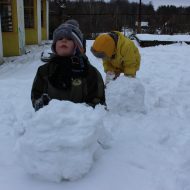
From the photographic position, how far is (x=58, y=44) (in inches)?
122

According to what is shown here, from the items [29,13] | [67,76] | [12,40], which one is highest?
[29,13]

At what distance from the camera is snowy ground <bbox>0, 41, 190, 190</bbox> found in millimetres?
2611

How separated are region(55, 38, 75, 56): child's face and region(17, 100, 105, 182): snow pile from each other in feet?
1.97

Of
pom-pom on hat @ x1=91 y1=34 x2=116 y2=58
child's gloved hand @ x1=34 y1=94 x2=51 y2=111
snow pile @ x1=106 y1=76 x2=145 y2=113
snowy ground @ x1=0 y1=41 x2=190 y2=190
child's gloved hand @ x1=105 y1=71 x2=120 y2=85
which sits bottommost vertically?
snowy ground @ x1=0 y1=41 x2=190 y2=190

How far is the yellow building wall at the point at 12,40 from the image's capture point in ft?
42.5

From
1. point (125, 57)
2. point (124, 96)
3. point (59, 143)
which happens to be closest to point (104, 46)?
point (125, 57)

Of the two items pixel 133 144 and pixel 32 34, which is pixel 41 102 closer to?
pixel 133 144

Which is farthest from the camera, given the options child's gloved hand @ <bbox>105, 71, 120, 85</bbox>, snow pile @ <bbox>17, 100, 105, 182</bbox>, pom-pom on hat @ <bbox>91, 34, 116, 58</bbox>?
child's gloved hand @ <bbox>105, 71, 120, 85</bbox>

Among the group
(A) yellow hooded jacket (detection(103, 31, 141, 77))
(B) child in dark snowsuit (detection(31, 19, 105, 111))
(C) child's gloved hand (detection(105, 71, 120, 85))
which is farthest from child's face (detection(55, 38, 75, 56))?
(C) child's gloved hand (detection(105, 71, 120, 85))

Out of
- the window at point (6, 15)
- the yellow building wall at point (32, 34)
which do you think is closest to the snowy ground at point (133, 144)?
the window at point (6, 15)

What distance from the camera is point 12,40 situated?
1307 centimetres

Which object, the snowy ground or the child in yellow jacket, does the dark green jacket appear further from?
the child in yellow jacket

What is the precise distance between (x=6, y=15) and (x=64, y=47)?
10642 millimetres

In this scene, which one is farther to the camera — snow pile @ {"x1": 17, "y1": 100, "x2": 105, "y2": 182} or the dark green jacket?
the dark green jacket
